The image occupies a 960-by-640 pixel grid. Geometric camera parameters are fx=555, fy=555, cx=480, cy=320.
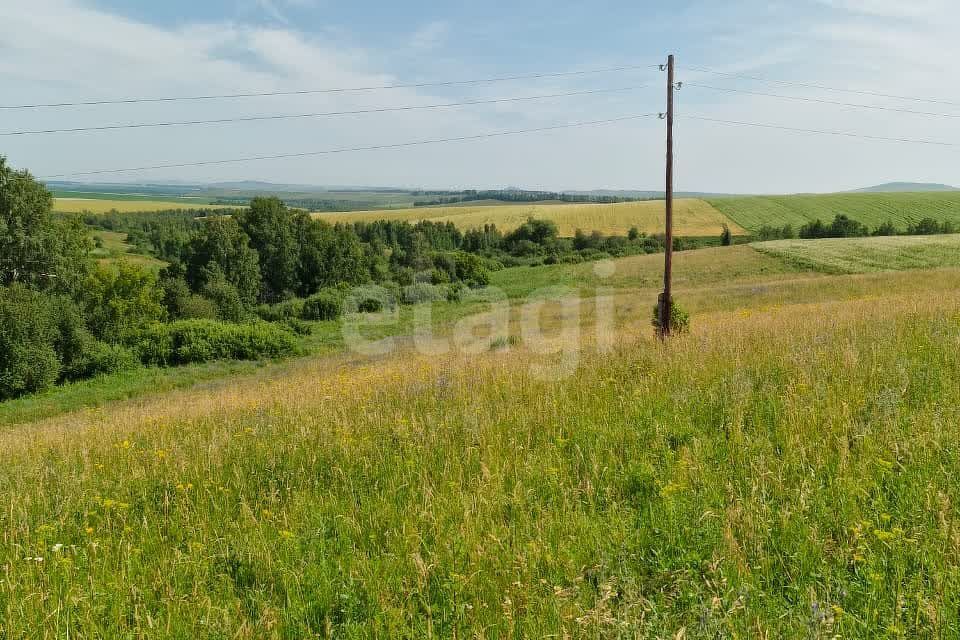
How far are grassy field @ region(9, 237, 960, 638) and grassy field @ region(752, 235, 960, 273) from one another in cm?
4600

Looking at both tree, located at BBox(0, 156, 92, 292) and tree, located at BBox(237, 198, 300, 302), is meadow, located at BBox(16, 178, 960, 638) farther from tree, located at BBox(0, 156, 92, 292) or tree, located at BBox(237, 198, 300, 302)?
tree, located at BBox(237, 198, 300, 302)

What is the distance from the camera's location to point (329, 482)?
13.6 ft

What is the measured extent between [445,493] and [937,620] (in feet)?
8.22

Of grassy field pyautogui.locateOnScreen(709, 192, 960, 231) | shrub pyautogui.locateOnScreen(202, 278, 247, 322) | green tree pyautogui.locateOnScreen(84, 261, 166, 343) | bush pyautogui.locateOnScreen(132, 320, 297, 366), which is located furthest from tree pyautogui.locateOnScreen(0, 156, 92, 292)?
grassy field pyautogui.locateOnScreen(709, 192, 960, 231)

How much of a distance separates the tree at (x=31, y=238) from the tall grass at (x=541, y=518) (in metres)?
40.8

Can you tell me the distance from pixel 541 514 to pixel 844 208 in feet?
343

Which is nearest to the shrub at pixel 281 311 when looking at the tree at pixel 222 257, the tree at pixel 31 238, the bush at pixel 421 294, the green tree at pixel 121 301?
the tree at pixel 222 257

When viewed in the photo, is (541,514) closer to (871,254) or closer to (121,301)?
(121,301)

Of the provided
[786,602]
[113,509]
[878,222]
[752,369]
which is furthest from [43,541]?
[878,222]

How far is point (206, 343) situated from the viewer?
36.1 metres

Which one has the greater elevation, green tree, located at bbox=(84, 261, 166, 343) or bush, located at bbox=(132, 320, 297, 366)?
green tree, located at bbox=(84, 261, 166, 343)

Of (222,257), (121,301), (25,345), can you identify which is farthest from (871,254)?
(121,301)

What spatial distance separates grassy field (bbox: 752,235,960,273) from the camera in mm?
43031

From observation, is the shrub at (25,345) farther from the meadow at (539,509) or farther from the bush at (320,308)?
the meadow at (539,509)
